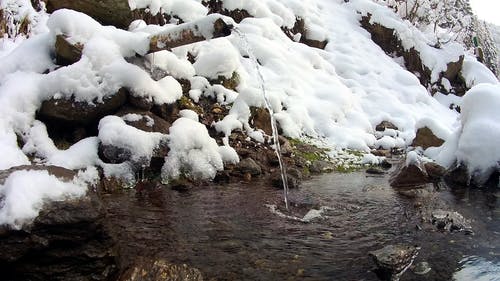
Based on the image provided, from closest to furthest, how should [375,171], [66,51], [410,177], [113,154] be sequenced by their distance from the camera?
1. [113,154]
2. [66,51]
3. [410,177]
4. [375,171]

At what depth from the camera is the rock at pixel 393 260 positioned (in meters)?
3.32

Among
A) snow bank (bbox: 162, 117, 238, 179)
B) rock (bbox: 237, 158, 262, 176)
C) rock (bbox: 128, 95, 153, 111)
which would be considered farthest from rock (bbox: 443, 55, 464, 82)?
rock (bbox: 128, 95, 153, 111)

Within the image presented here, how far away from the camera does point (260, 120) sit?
758 centimetres

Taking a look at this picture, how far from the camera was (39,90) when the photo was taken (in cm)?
578

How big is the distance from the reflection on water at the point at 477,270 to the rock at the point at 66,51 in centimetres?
578

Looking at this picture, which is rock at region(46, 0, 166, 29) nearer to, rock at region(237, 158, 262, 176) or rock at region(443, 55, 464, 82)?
rock at region(237, 158, 262, 176)

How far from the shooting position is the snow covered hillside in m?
5.61

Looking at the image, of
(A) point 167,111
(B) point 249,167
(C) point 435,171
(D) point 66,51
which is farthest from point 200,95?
(C) point 435,171

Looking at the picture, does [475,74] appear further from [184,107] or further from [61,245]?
[61,245]

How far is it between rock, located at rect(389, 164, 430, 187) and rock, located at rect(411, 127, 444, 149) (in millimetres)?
2326

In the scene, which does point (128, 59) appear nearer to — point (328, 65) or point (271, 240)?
point (271, 240)

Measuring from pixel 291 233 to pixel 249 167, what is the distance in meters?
2.37

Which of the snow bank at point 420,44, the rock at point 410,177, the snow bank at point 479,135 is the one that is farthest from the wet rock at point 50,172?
the snow bank at point 420,44

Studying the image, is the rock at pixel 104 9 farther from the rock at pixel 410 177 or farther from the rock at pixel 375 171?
the rock at pixel 410 177
